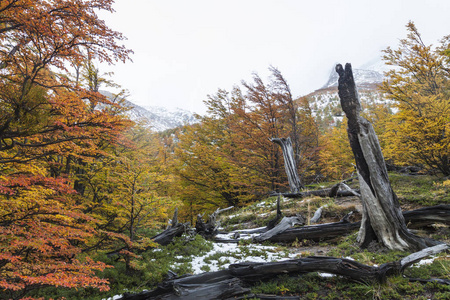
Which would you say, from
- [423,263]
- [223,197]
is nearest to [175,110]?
[223,197]

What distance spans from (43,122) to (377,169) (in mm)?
7527

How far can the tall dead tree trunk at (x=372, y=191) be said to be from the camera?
4.71 meters

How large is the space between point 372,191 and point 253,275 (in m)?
3.71

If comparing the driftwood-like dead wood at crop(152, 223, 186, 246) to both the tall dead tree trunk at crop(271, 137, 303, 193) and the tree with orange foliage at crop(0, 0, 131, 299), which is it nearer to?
the tree with orange foliage at crop(0, 0, 131, 299)

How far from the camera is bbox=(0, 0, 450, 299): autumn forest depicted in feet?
12.3

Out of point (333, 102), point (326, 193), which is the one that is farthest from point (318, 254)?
point (333, 102)

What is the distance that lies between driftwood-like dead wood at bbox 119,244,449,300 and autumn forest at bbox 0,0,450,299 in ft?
3.97

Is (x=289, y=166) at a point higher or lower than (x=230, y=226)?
higher

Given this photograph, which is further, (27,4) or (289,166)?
(289,166)

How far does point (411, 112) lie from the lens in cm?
867

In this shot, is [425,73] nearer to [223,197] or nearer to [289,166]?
[289,166]

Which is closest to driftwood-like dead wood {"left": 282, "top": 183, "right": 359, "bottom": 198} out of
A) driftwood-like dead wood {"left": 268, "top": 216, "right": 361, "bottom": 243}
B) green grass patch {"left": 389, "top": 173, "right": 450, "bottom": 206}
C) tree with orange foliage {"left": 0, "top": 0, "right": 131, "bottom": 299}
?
green grass patch {"left": 389, "top": 173, "right": 450, "bottom": 206}

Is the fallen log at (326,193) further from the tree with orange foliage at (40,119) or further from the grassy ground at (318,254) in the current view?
the tree with orange foliage at (40,119)

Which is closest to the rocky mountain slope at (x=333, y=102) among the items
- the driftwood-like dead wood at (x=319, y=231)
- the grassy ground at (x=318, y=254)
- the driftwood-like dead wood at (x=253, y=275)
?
the grassy ground at (x=318, y=254)
